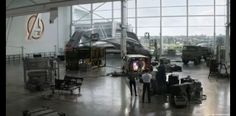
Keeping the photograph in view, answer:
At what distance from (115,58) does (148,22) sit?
22.3 ft

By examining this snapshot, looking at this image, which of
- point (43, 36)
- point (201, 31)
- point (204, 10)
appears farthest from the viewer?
point (43, 36)

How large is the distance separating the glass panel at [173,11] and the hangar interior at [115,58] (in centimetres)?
12

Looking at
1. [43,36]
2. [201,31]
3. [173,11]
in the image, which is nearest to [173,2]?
[173,11]

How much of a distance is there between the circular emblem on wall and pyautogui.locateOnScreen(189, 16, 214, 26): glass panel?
18.7 metres

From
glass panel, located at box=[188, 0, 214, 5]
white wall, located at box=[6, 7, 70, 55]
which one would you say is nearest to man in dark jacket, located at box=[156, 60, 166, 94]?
white wall, located at box=[6, 7, 70, 55]

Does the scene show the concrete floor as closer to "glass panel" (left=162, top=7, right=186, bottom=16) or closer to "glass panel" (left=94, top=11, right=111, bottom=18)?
"glass panel" (left=162, top=7, right=186, bottom=16)

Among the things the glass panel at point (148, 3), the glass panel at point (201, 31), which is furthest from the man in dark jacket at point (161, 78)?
the glass panel at point (148, 3)

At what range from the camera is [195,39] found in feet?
124

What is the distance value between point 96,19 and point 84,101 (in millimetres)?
28748

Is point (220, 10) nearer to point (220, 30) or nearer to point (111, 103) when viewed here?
point (220, 30)

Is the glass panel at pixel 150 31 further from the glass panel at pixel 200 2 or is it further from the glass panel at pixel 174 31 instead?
the glass panel at pixel 200 2

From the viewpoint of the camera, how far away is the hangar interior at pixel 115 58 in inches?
537

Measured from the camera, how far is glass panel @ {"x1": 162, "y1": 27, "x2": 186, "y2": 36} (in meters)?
37.5

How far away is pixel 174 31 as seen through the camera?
37.8 meters
